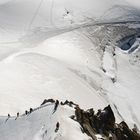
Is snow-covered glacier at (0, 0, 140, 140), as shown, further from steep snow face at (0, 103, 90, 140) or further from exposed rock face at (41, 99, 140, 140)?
exposed rock face at (41, 99, 140, 140)

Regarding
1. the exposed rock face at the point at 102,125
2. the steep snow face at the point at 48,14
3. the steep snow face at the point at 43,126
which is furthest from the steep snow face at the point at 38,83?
the exposed rock face at the point at 102,125

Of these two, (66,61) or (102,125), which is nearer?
(102,125)

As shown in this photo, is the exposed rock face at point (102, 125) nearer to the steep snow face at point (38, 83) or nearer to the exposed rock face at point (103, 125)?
the exposed rock face at point (103, 125)

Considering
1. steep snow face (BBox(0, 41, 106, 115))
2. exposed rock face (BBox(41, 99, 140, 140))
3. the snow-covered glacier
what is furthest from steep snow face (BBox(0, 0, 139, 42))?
exposed rock face (BBox(41, 99, 140, 140))

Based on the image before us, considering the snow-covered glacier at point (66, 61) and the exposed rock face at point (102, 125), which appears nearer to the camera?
the exposed rock face at point (102, 125)

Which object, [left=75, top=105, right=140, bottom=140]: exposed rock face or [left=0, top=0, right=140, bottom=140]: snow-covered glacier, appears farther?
[left=0, top=0, right=140, bottom=140]: snow-covered glacier

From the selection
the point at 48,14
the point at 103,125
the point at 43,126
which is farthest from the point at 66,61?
the point at 43,126

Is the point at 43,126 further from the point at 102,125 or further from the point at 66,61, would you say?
the point at 66,61

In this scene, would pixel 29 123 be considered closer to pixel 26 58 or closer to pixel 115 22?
pixel 26 58

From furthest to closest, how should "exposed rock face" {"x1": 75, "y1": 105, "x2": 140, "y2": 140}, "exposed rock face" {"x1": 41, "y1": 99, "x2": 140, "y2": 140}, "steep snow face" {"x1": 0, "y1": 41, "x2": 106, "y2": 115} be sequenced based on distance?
"steep snow face" {"x1": 0, "y1": 41, "x2": 106, "y2": 115}, "exposed rock face" {"x1": 75, "y1": 105, "x2": 140, "y2": 140}, "exposed rock face" {"x1": 41, "y1": 99, "x2": 140, "y2": 140}

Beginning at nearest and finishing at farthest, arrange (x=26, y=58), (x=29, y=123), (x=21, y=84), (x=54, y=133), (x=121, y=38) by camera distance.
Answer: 1. (x=54, y=133)
2. (x=29, y=123)
3. (x=21, y=84)
4. (x=26, y=58)
5. (x=121, y=38)

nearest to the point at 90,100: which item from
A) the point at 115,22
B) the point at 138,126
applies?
the point at 138,126
